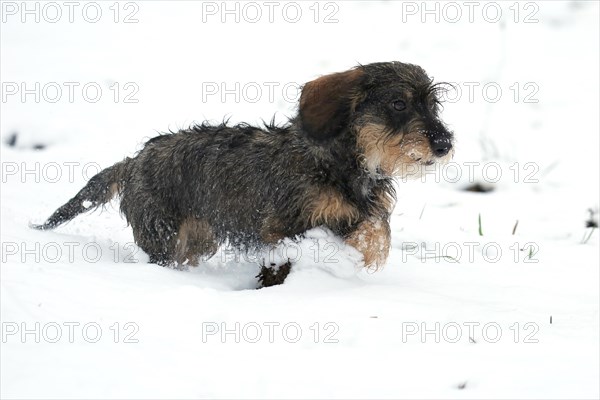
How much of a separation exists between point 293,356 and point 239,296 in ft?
2.23

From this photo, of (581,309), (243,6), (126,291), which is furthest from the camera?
(243,6)

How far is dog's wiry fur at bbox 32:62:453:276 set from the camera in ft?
13.2

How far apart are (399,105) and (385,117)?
99 mm

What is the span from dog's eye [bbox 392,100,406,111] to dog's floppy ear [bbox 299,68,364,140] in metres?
0.20

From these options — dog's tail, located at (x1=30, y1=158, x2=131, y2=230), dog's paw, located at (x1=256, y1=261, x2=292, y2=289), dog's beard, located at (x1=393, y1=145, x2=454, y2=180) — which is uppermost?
dog's beard, located at (x1=393, y1=145, x2=454, y2=180)

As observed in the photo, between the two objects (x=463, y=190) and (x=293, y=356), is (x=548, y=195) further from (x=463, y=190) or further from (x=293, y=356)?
(x=293, y=356)

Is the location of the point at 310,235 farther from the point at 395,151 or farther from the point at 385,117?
the point at 385,117

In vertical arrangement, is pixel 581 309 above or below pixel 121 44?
below

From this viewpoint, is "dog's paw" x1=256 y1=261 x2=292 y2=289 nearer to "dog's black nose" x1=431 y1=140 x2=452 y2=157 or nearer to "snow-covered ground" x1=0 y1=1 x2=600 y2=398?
"snow-covered ground" x1=0 y1=1 x2=600 y2=398

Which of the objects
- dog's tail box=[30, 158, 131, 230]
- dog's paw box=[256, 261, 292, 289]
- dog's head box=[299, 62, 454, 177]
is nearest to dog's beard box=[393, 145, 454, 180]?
dog's head box=[299, 62, 454, 177]

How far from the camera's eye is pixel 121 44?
9.48 metres

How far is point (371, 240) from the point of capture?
4.09 metres

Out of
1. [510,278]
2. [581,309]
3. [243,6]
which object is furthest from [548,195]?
[243,6]

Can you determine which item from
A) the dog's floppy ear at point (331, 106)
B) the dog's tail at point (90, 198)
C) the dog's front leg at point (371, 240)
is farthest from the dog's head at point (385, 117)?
the dog's tail at point (90, 198)
